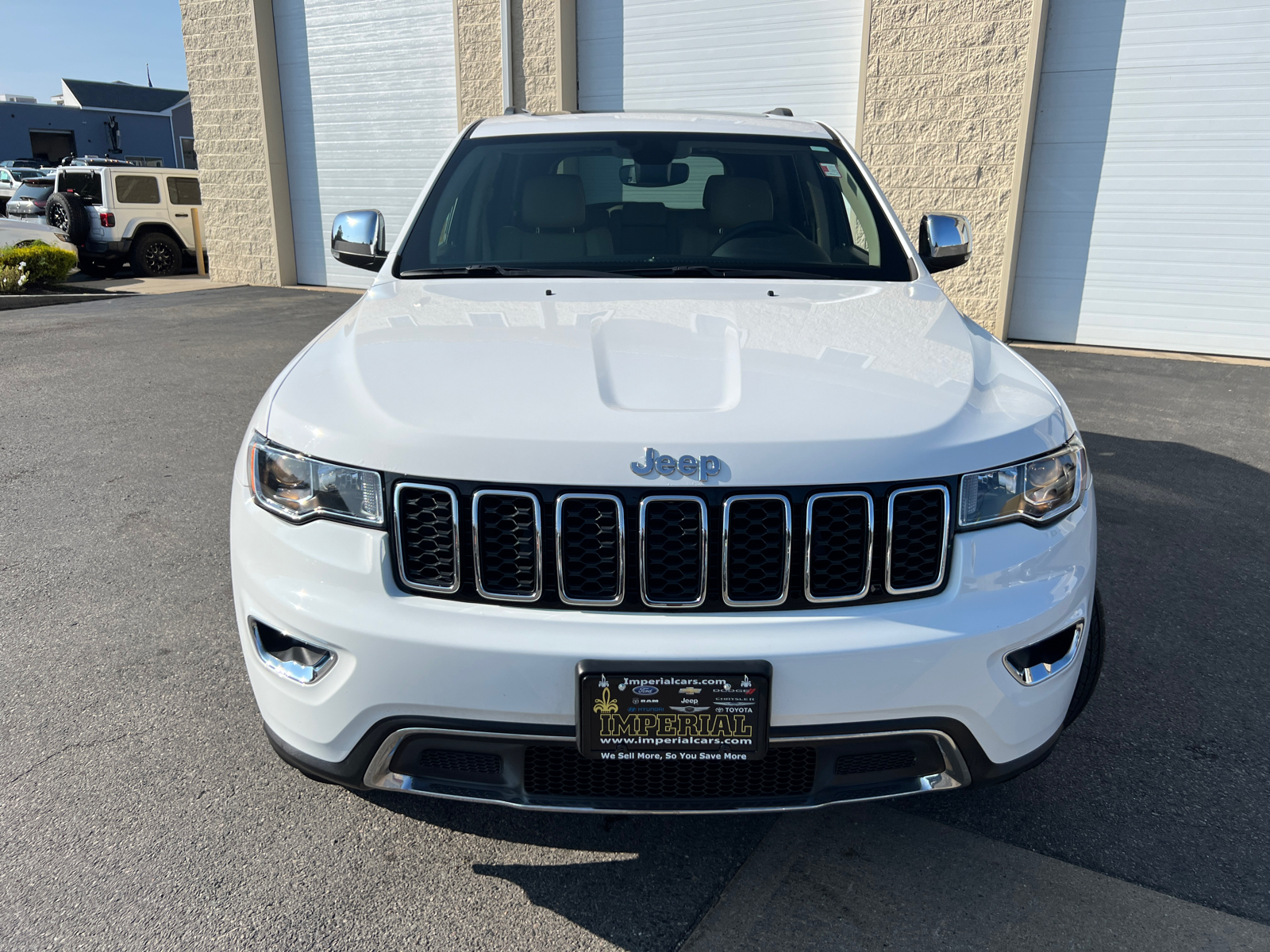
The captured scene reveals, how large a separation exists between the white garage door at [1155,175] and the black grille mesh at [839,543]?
8.81 meters

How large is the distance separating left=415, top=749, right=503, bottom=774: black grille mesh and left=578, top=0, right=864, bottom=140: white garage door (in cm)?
953

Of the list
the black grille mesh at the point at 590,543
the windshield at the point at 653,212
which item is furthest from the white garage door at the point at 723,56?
the black grille mesh at the point at 590,543

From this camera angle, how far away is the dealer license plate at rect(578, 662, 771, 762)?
171cm

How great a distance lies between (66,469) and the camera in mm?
5277

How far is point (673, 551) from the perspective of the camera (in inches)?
70.3

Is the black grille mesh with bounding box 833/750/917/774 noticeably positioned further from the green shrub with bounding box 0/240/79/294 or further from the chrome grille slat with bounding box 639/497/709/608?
the green shrub with bounding box 0/240/79/294

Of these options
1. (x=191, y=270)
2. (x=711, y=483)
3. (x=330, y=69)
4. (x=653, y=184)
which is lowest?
(x=191, y=270)

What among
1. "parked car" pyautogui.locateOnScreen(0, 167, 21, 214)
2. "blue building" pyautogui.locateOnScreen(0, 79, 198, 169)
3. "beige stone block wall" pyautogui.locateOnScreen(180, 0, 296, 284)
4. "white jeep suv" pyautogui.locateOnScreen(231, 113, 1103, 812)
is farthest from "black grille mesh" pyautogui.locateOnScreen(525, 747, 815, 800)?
"blue building" pyautogui.locateOnScreen(0, 79, 198, 169)

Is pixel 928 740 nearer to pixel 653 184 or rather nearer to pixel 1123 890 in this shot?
pixel 1123 890

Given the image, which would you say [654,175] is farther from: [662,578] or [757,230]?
[662,578]

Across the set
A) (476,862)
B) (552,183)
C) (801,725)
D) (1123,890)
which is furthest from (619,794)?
(552,183)

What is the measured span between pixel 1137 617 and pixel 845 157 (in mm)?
2003

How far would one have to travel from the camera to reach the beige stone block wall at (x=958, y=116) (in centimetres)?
907

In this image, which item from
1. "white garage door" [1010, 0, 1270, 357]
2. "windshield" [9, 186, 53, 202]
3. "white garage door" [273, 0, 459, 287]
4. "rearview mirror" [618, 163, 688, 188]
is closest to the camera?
"rearview mirror" [618, 163, 688, 188]
